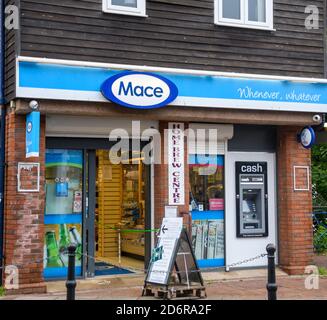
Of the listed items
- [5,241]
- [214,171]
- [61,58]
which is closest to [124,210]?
[214,171]

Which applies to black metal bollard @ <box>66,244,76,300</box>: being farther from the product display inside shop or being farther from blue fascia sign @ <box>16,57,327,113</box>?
the product display inside shop

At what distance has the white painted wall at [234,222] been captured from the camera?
12.0 meters

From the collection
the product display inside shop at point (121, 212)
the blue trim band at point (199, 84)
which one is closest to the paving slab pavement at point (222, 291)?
the product display inside shop at point (121, 212)

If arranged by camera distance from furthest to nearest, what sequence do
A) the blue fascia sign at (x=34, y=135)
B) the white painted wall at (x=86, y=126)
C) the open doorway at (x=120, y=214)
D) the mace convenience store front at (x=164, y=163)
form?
the open doorway at (x=120, y=214)
the white painted wall at (x=86, y=126)
the mace convenience store front at (x=164, y=163)
the blue fascia sign at (x=34, y=135)

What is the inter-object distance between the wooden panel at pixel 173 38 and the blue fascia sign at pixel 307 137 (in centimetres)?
113

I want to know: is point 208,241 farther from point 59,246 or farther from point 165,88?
point 165,88

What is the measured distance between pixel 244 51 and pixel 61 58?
3582 mm

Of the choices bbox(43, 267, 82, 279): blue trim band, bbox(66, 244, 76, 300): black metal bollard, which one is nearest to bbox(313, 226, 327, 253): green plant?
bbox(43, 267, 82, 279): blue trim band

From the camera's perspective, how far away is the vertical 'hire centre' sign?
36.7 feet

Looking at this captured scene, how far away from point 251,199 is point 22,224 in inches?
193

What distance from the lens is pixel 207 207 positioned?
12.0 m

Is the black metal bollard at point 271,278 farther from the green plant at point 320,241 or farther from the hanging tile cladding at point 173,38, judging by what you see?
the green plant at point 320,241

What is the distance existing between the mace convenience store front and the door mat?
0.09 metres
